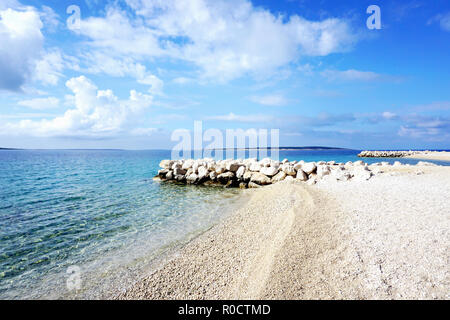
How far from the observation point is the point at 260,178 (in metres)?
20.8

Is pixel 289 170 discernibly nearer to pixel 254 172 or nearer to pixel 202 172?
pixel 254 172

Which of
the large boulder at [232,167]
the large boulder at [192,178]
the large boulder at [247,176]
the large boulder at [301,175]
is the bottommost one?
the large boulder at [192,178]

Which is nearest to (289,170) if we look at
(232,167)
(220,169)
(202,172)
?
(232,167)

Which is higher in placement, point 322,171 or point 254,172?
point 322,171

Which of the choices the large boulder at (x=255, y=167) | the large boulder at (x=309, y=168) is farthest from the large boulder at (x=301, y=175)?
the large boulder at (x=255, y=167)

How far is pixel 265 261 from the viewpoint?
5.95 meters

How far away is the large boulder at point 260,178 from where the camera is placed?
67.7 feet

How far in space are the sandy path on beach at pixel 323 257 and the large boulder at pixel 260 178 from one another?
10516 mm

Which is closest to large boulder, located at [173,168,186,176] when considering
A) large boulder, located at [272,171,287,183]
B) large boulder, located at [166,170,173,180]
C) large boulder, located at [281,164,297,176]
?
large boulder, located at [166,170,173,180]

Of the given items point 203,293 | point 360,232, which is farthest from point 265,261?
point 360,232

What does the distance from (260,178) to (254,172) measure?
1258 millimetres

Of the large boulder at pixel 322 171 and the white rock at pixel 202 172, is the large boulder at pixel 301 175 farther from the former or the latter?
the white rock at pixel 202 172
